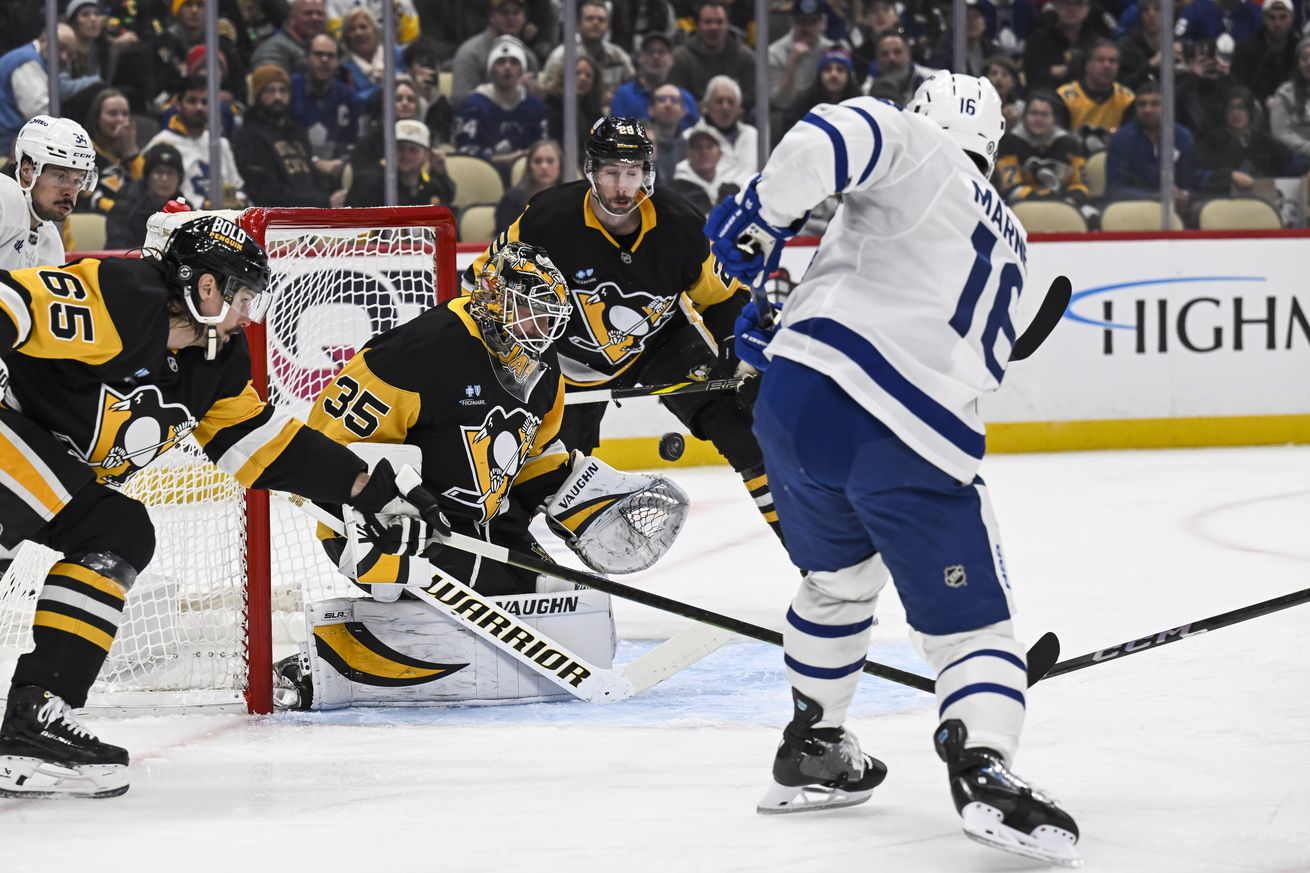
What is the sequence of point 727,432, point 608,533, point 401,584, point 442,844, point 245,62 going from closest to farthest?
point 442,844 < point 401,584 < point 608,533 < point 727,432 < point 245,62

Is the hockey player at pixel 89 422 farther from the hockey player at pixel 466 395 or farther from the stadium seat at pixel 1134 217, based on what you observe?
the stadium seat at pixel 1134 217

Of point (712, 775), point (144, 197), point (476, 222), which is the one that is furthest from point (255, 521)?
point (476, 222)

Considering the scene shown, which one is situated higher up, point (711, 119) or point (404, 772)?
point (711, 119)

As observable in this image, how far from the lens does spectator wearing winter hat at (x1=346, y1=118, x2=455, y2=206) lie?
21.3 ft

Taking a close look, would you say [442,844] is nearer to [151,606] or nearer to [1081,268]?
[151,606]

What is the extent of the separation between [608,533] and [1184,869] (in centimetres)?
164

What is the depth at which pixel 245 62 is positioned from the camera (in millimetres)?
6430

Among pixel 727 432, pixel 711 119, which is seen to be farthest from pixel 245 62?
pixel 727 432

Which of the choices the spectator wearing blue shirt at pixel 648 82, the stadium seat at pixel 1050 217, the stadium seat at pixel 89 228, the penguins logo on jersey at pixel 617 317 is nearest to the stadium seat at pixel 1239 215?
the stadium seat at pixel 1050 217

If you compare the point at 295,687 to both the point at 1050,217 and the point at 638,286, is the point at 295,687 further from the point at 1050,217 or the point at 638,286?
the point at 1050,217

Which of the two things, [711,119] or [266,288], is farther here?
[711,119]

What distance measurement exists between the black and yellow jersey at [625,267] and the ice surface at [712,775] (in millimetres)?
714

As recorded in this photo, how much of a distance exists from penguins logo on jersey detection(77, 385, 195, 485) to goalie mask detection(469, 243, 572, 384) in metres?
0.67

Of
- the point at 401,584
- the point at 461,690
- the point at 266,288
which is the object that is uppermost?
the point at 266,288
